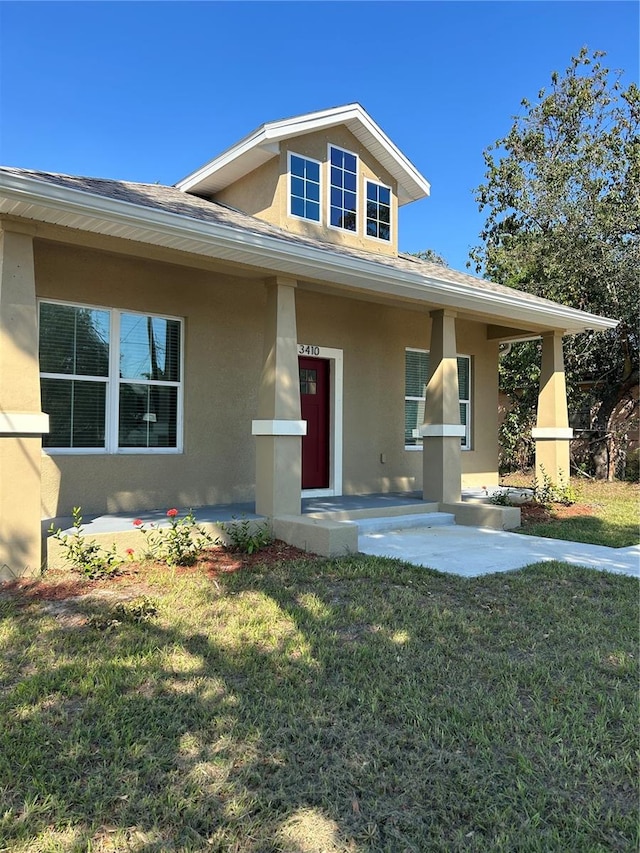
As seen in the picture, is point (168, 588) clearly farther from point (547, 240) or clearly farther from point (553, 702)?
point (547, 240)

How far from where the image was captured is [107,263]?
7328 mm

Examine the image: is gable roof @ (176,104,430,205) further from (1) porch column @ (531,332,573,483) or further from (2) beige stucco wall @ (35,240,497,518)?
(1) porch column @ (531,332,573,483)

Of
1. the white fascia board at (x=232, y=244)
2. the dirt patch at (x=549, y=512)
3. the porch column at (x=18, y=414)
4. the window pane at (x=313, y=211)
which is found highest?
the window pane at (x=313, y=211)

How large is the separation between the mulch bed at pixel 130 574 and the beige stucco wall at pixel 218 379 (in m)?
1.58

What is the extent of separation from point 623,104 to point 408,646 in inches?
715

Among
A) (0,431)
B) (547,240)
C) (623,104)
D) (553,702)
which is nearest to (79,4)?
(0,431)

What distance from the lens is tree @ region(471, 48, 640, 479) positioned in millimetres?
14562

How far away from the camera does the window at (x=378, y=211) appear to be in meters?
Result: 10.9

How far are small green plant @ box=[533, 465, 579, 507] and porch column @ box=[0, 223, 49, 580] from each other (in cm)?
797

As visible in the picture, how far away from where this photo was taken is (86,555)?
573cm

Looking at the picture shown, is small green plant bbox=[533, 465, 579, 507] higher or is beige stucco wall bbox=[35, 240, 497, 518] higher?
beige stucco wall bbox=[35, 240, 497, 518]

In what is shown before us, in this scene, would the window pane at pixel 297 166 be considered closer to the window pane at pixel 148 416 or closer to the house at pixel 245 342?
the house at pixel 245 342

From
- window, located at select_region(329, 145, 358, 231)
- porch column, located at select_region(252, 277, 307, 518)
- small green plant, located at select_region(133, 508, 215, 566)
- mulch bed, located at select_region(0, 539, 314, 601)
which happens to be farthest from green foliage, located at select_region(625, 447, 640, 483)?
small green plant, located at select_region(133, 508, 215, 566)

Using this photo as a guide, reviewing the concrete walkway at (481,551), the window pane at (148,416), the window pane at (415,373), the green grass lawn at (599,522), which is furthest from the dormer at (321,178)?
the green grass lawn at (599,522)
